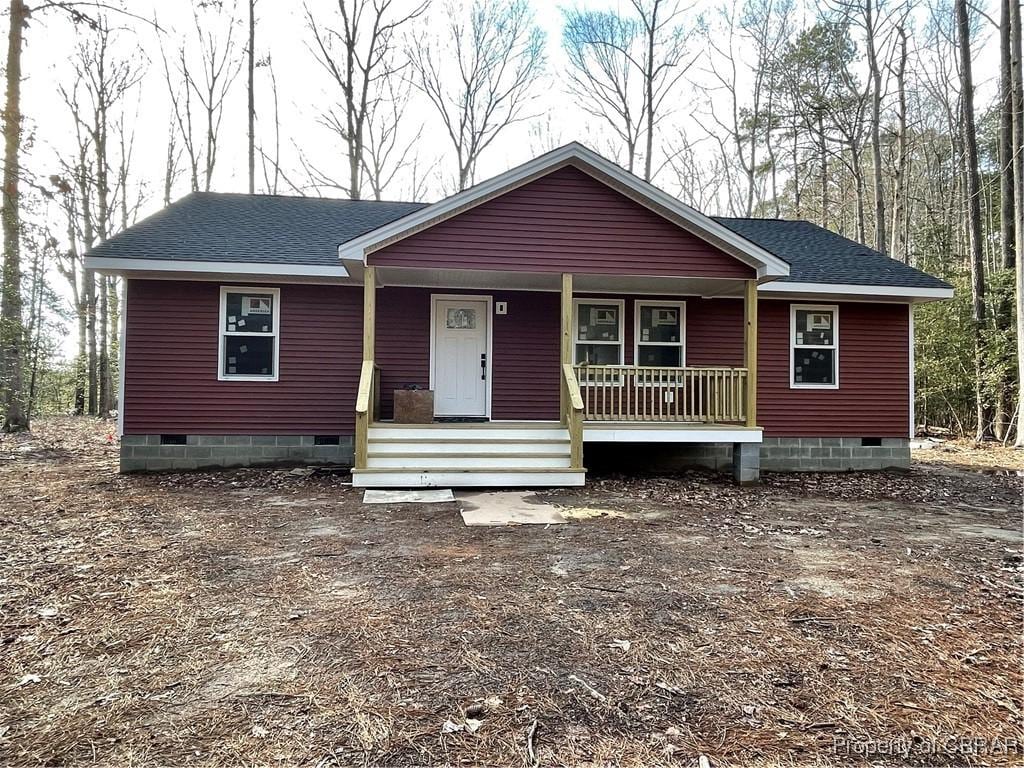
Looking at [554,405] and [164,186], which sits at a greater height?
[164,186]

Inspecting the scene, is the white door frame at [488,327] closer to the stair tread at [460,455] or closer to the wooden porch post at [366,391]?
the wooden porch post at [366,391]

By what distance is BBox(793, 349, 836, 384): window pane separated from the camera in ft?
32.2

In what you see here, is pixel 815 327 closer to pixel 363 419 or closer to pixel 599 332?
pixel 599 332

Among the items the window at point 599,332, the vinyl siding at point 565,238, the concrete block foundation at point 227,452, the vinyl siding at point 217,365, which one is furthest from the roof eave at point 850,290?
the concrete block foundation at point 227,452

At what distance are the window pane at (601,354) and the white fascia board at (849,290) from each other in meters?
2.50

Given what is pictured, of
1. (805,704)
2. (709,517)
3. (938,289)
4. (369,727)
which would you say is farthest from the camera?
(938,289)

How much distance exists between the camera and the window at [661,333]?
973 centimetres

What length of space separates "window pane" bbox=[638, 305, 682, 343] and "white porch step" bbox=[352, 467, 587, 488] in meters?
3.40

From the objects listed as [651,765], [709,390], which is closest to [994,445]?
[709,390]

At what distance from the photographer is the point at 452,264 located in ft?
25.0

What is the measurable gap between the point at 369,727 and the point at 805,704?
1791mm

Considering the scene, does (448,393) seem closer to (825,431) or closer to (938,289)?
(825,431)

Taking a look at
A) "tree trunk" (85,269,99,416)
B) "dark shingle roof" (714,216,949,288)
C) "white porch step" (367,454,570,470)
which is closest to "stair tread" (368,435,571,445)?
"white porch step" (367,454,570,470)

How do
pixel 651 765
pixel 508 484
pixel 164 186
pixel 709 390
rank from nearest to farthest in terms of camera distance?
pixel 651 765 < pixel 508 484 < pixel 709 390 < pixel 164 186
